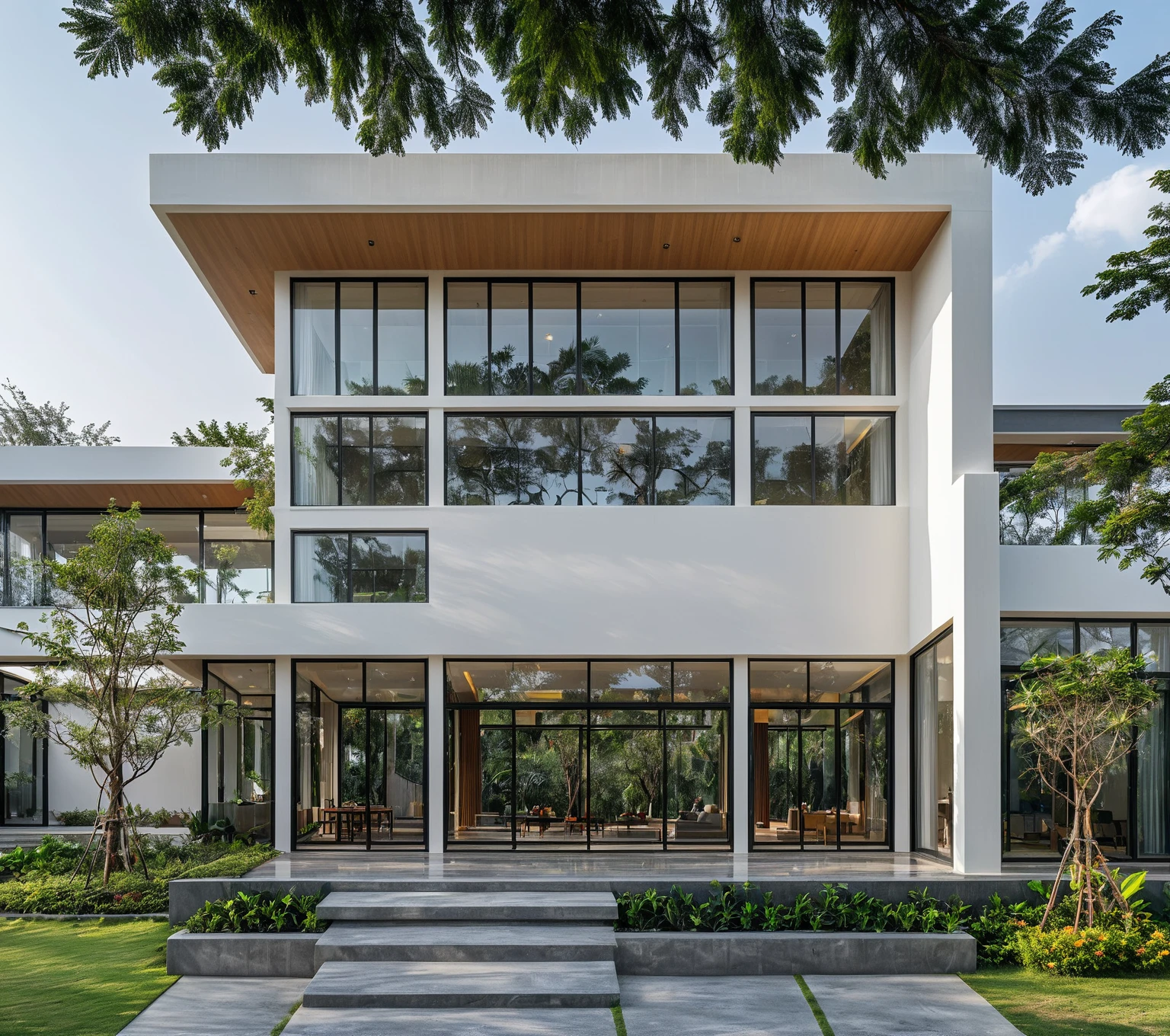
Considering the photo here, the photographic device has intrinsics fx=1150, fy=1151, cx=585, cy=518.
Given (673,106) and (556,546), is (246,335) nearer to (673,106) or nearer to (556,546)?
(556,546)

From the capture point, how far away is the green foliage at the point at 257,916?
41.1 feet

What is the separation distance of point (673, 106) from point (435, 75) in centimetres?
126

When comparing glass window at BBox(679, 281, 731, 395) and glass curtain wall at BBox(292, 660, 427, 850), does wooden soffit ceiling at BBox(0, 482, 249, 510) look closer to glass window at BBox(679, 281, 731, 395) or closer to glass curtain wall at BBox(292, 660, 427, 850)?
glass curtain wall at BBox(292, 660, 427, 850)

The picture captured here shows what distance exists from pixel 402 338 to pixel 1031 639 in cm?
1014

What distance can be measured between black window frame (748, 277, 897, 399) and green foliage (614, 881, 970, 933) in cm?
757

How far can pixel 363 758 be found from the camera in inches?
674

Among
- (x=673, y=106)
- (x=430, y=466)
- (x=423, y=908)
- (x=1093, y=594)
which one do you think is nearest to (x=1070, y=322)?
(x=1093, y=594)

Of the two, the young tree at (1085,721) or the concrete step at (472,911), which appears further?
the concrete step at (472,911)

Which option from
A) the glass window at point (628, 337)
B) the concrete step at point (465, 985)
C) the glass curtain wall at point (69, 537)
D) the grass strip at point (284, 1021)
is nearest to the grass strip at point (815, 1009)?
the concrete step at point (465, 985)

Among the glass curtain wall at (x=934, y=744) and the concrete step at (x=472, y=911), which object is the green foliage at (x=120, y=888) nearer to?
the concrete step at (x=472, y=911)

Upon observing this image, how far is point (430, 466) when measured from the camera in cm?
1716

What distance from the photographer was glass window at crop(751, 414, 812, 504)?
56.4ft

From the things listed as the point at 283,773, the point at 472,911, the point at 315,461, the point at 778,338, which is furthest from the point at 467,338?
the point at 472,911

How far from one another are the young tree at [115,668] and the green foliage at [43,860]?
1.01m
